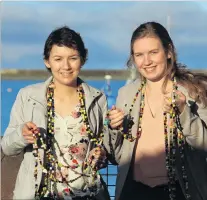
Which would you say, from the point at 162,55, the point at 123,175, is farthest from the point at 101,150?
the point at 162,55

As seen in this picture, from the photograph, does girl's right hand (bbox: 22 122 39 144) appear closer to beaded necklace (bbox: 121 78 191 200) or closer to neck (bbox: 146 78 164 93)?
beaded necklace (bbox: 121 78 191 200)

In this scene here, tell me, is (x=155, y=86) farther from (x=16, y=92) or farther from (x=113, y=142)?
(x=16, y=92)

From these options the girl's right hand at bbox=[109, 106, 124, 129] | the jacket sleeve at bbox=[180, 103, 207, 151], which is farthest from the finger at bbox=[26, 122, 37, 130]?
the jacket sleeve at bbox=[180, 103, 207, 151]

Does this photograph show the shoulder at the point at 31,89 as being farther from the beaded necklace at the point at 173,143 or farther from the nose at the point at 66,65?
the beaded necklace at the point at 173,143

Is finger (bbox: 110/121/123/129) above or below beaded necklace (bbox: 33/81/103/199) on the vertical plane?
above

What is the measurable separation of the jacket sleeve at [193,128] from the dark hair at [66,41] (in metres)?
0.77

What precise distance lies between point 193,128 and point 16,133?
3.61 feet

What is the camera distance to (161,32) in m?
3.74

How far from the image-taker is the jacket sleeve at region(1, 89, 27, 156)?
3.68m

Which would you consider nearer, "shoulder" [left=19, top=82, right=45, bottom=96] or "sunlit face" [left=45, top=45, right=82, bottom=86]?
"sunlit face" [left=45, top=45, right=82, bottom=86]

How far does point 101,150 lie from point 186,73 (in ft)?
2.43

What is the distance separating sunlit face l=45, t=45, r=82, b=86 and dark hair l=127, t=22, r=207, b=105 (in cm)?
37

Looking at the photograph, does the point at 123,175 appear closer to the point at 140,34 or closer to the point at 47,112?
the point at 47,112

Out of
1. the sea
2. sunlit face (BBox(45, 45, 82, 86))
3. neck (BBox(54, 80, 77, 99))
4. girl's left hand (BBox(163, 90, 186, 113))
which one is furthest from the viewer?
the sea
